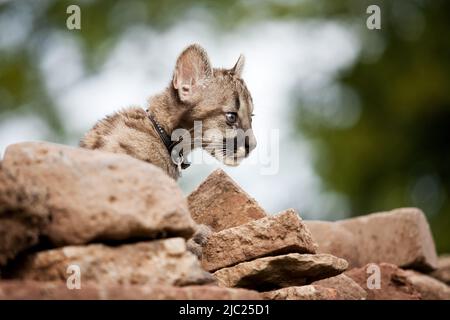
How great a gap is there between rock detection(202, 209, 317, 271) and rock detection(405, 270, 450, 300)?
284cm

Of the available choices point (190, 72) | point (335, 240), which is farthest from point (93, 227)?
point (335, 240)

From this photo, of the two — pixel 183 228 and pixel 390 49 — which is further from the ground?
pixel 390 49

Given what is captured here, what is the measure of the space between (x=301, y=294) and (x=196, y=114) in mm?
3127

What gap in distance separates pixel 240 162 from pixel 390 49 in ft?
34.4

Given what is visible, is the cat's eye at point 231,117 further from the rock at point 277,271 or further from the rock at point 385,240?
the rock at point 277,271

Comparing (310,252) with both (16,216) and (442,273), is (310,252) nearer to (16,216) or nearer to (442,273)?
(16,216)

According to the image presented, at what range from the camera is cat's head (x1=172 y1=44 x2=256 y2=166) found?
36.3 ft

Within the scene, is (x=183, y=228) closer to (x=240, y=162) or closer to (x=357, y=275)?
(x=240, y=162)

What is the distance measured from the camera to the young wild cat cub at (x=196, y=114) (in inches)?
421

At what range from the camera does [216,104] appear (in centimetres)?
1120

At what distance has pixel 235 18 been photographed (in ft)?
73.9

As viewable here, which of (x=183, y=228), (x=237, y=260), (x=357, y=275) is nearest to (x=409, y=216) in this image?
(x=357, y=275)

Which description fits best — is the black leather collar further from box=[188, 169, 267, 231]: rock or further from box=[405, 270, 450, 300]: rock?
box=[405, 270, 450, 300]: rock

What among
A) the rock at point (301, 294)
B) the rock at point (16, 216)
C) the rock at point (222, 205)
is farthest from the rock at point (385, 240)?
the rock at point (16, 216)
